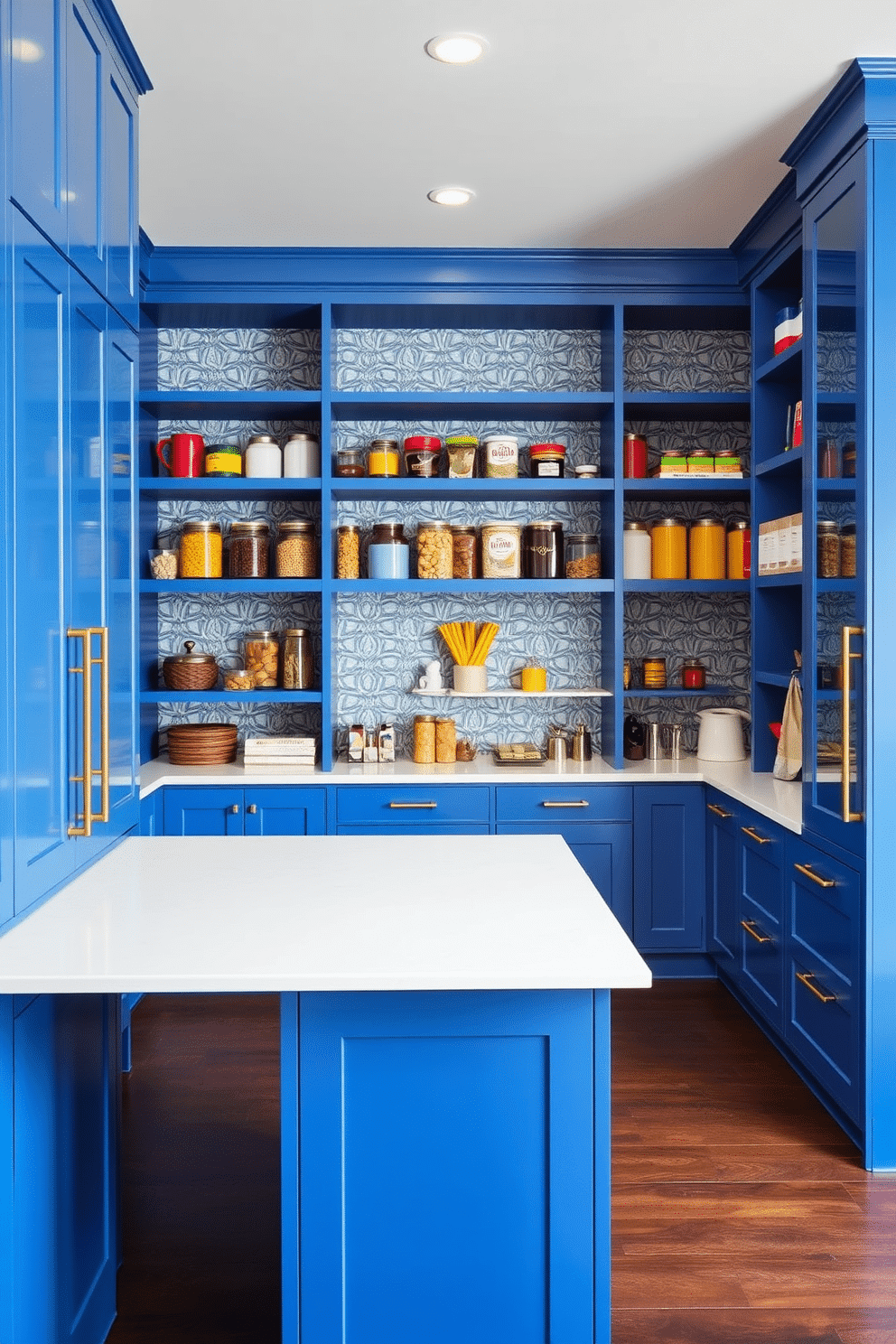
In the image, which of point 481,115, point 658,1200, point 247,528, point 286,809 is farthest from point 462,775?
point 481,115

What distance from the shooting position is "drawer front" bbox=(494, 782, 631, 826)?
412 cm

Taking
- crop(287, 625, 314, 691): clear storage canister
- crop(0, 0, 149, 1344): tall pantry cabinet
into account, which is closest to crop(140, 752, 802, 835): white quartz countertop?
crop(287, 625, 314, 691): clear storage canister

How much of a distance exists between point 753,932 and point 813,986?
60cm

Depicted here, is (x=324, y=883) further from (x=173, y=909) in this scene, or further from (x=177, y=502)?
(x=177, y=502)

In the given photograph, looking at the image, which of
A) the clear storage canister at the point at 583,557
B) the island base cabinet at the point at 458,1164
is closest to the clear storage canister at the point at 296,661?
the clear storage canister at the point at 583,557

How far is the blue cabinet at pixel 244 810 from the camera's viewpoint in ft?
13.3

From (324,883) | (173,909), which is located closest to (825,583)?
(324,883)

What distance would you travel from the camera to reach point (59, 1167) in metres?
1.78

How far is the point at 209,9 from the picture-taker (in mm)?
2521

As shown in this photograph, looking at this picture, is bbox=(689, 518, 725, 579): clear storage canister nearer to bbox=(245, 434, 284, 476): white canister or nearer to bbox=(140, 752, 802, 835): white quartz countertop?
bbox=(140, 752, 802, 835): white quartz countertop

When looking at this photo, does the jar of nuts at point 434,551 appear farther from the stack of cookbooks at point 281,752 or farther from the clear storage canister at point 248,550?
the stack of cookbooks at point 281,752

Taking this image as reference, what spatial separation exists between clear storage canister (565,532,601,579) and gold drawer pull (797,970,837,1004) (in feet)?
5.97

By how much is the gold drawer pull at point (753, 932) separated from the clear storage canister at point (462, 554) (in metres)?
1.67

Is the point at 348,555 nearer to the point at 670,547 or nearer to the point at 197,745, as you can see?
the point at 197,745
